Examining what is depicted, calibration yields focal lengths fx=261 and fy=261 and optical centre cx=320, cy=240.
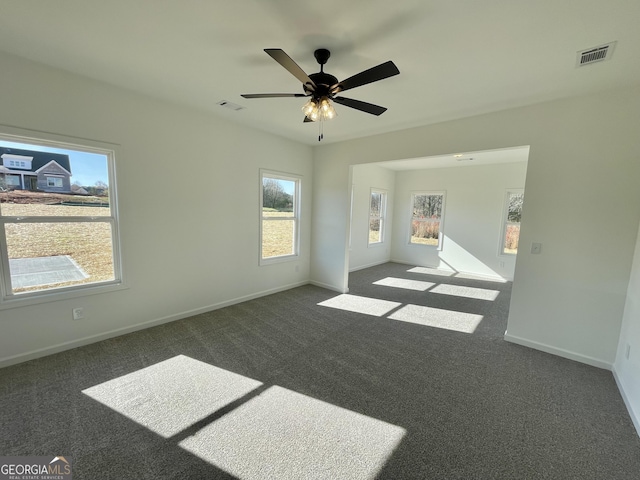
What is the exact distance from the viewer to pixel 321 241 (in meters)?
5.19

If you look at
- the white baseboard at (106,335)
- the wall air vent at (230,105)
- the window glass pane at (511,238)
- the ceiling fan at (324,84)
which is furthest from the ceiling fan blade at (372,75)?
the window glass pane at (511,238)

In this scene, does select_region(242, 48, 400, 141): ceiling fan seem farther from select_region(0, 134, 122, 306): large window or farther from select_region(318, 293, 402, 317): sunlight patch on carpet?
select_region(318, 293, 402, 317): sunlight patch on carpet

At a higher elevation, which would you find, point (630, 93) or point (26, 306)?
point (630, 93)

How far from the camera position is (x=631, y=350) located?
2238mm

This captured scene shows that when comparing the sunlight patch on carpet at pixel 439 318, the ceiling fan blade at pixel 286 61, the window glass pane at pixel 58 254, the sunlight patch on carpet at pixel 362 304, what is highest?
the ceiling fan blade at pixel 286 61

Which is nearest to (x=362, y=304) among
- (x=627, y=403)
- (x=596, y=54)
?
(x=627, y=403)

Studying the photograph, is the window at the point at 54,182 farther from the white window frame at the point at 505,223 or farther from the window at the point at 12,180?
the white window frame at the point at 505,223

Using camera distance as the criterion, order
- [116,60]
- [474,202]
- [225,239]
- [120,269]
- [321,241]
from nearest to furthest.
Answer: [116,60] → [120,269] → [225,239] → [321,241] → [474,202]

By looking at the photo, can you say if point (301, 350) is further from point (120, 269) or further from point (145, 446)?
point (120, 269)

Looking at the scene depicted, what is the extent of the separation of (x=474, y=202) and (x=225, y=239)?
5.93 metres

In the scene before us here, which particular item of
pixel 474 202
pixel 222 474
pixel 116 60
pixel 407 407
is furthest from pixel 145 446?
pixel 474 202

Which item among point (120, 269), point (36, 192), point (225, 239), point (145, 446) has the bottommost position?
point (145, 446)

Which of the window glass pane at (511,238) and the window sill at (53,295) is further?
the window glass pane at (511,238)

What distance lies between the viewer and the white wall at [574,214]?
8.27ft
